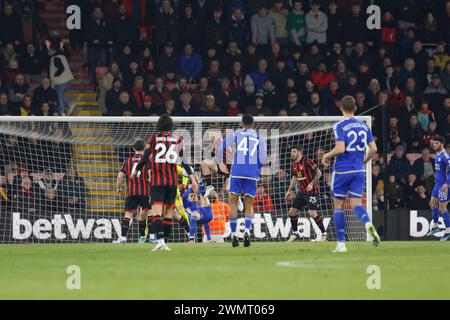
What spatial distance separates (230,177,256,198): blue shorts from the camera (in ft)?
Result: 57.5

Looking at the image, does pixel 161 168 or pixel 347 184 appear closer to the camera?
pixel 347 184

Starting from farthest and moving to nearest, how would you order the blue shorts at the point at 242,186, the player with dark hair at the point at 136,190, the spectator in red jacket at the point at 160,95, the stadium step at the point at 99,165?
the spectator in red jacket at the point at 160,95
the stadium step at the point at 99,165
the player with dark hair at the point at 136,190
the blue shorts at the point at 242,186

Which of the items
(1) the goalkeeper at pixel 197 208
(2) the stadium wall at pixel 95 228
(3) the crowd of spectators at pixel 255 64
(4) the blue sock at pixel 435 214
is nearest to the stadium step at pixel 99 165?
(2) the stadium wall at pixel 95 228

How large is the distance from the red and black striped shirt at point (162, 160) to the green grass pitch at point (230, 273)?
1058mm

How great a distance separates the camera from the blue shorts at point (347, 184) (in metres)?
15.5

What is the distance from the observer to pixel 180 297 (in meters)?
10.2

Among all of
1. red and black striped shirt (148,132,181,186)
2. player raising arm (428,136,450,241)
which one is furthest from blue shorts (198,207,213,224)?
red and black striped shirt (148,132,181,186)

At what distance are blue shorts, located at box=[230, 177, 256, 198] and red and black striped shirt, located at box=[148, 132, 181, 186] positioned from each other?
57.8 inches

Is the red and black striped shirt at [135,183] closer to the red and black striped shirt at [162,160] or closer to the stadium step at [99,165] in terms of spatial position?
the stadium step at [99,165]

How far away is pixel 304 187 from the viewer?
22.0 m

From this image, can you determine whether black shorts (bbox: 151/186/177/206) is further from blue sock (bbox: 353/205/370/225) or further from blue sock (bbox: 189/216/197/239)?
blue sock (bbox: 189/216/197/239)

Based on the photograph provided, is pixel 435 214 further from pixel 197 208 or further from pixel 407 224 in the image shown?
pixel 197 208

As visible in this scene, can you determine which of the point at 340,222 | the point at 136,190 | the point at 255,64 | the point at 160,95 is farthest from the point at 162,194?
the point at 255,64

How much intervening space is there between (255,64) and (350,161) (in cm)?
1201
